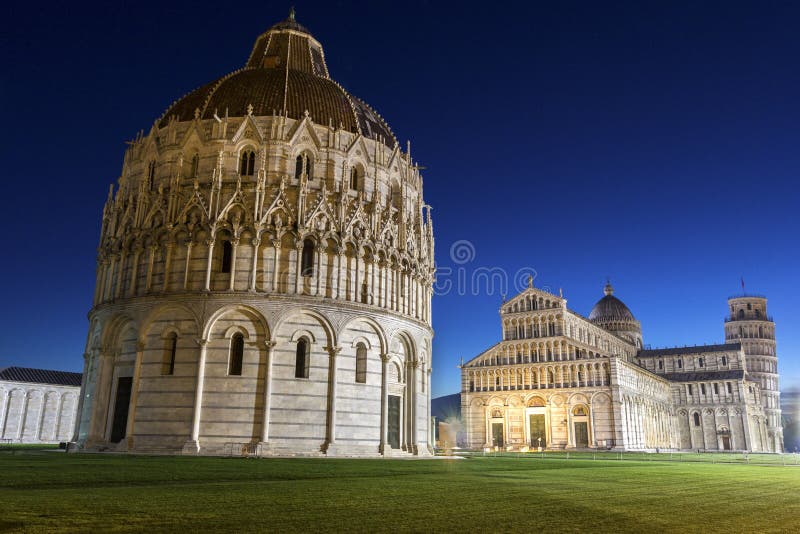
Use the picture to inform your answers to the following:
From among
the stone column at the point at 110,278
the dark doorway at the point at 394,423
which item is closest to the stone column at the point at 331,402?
the dark doorway at the point at 394,423

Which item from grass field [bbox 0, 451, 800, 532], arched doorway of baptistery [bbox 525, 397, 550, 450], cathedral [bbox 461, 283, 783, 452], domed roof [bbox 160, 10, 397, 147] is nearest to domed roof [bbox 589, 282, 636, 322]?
cathedral [bbox 461, 283, 783, 452]

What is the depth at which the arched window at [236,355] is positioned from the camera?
3173 cm

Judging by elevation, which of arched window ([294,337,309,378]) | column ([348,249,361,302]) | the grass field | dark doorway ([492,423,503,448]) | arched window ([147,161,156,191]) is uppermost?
arched window ([147,161,156,191])

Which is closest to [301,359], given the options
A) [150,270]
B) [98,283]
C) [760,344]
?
[150,270]

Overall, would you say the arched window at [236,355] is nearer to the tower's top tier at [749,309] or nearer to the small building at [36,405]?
the small building at [36,405]

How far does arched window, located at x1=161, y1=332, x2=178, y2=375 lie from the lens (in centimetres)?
3203

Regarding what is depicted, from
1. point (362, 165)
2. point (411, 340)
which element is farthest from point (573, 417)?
point (362, 165)

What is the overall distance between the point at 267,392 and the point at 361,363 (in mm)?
5497

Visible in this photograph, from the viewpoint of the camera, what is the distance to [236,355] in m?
32.0

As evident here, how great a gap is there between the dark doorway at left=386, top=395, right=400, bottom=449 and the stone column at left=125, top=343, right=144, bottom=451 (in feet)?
43.0

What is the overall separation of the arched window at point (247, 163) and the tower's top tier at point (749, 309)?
359 ft

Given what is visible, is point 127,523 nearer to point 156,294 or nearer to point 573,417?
point 156,294

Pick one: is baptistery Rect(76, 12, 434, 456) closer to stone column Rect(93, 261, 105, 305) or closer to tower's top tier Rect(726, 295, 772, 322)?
stone column Rect(93, 261, 105, 305)

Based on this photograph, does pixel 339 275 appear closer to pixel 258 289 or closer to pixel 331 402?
pixel 258 289
